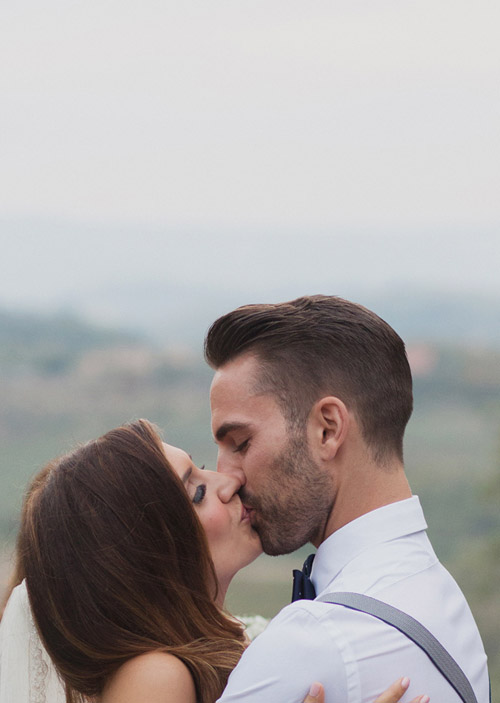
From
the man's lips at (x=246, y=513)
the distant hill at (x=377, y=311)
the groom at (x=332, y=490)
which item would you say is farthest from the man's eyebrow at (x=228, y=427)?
the distant hill at (x=377, y=311)

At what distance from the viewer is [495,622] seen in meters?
19.6

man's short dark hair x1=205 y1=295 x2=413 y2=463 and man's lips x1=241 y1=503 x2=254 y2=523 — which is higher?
man's short dark hair x1=205 y1=295 x2=413 y2=463

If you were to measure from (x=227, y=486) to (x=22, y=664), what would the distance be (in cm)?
96

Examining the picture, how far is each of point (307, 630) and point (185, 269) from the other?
4330 centimetres

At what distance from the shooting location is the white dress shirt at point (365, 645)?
2.26 m

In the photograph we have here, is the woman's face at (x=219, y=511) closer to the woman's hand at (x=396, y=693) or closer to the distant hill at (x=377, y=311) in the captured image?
the woman's hand at (x=396, y=693)

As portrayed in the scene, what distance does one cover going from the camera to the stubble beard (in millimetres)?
2764

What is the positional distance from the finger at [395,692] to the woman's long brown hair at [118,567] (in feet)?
2.22

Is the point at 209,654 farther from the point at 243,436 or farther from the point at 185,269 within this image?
the point at 185,269

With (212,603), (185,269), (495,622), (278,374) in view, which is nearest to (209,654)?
(212,603)

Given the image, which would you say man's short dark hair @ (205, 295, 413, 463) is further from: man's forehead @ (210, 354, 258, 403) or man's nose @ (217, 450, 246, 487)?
man's nose @ (217, 450, 246, 487)

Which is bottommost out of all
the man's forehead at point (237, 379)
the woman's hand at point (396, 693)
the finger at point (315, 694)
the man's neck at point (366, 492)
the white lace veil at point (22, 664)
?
the white lace veil at point (22, 664)

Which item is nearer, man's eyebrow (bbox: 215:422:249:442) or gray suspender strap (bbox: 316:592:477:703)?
gray suspender strap (bbox: 316:592:477:703)

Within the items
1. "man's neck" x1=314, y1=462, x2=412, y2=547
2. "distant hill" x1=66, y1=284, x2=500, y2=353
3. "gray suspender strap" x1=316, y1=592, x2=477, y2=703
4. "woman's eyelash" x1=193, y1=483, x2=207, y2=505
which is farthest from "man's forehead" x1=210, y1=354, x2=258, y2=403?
"distant hill" x1=66, y1=284, x2=500, y2=353
